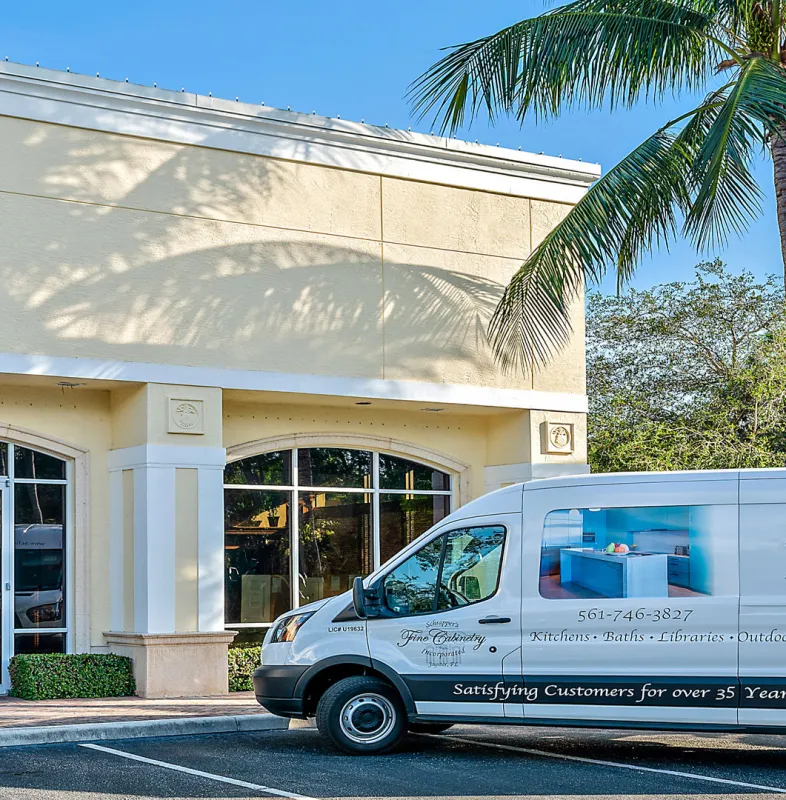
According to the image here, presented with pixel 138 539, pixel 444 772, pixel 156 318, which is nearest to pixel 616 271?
pixel 156 318

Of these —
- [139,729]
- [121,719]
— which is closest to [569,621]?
[139,729]

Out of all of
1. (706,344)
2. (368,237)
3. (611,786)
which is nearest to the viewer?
(611,786)

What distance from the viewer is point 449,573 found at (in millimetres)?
9906

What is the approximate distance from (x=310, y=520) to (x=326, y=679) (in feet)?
20.8

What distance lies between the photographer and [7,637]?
567 inches

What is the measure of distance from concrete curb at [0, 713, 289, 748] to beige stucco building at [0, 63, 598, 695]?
8.71 ft

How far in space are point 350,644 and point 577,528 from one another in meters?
2.07

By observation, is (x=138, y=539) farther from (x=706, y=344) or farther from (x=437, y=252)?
(x=706, y=344)

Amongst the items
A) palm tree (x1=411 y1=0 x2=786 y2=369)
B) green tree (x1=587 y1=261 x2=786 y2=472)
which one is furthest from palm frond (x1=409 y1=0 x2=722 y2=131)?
green tree (x1=587 y1=261 x2=786 y2=472)

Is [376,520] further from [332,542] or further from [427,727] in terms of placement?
[427,727]

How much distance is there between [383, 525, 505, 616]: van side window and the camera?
9.85 metres

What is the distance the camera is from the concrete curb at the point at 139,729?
10.8 metres

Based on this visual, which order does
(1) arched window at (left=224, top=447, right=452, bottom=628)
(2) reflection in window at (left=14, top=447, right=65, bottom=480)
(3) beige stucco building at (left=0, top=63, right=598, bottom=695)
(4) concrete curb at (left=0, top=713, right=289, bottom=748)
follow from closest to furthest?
(4) concrete curb at (left=0, top=713, right=289, bottom=748) → (3) beige stucco building at (left=0, top=63, right=598, bottom=695) → (2) reflection in window at (left=14, top=447, right=65, bottom=480) → (1) arched window at (left=224, top=447, right=452, bottom=628)

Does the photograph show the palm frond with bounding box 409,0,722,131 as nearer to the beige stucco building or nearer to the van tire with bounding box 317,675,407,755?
the beige stucco building
